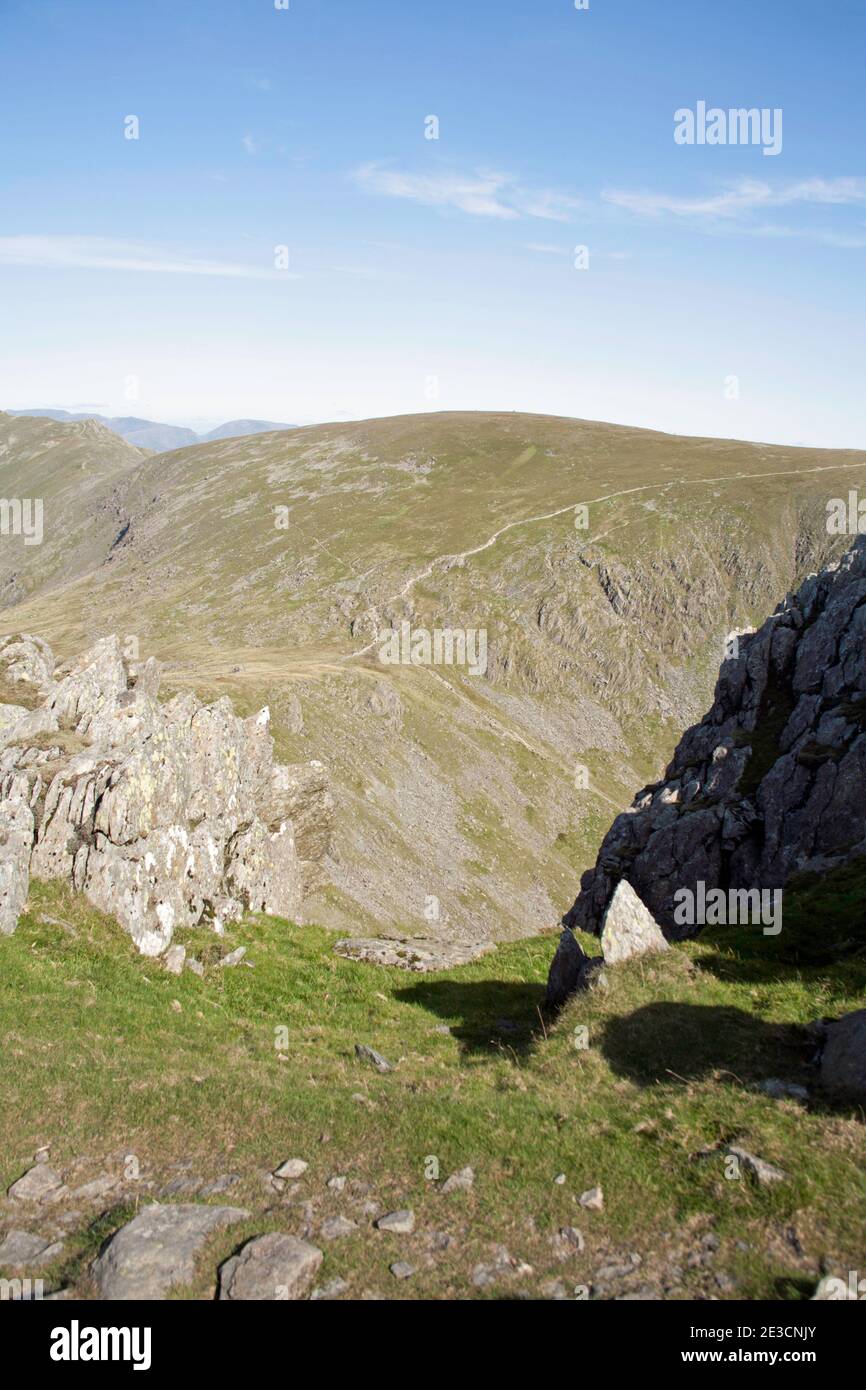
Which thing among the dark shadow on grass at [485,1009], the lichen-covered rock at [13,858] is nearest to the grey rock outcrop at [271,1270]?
the dark shadow on grass at [485,1009]

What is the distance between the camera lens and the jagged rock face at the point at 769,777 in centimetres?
3828

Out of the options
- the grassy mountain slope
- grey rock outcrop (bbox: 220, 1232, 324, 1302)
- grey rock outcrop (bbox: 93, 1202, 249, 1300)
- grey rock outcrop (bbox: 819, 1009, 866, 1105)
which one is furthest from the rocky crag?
the grassy mountain slope

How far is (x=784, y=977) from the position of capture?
22.0m

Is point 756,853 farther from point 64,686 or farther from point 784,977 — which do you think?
point 64,686

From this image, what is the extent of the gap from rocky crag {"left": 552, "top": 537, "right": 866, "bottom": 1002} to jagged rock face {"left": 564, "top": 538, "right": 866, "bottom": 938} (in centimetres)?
8

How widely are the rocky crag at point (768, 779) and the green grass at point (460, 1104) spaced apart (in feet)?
47.5

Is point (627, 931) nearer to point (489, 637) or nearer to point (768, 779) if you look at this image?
point (768, 779)

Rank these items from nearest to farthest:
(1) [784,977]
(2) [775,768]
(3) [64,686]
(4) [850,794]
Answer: (1) [784,977] → (4) [850,794] → (3) [64,686] → (2) [775,768]

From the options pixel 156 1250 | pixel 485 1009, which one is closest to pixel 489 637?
pixel 485 1009

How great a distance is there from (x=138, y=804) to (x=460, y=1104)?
19.9m

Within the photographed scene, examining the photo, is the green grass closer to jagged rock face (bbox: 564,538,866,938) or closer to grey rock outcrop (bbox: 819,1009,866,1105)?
grey rock outcrop (bbox: 819,1009,866,1105)

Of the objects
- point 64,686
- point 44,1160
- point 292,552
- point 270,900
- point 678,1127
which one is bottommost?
point 270,900
